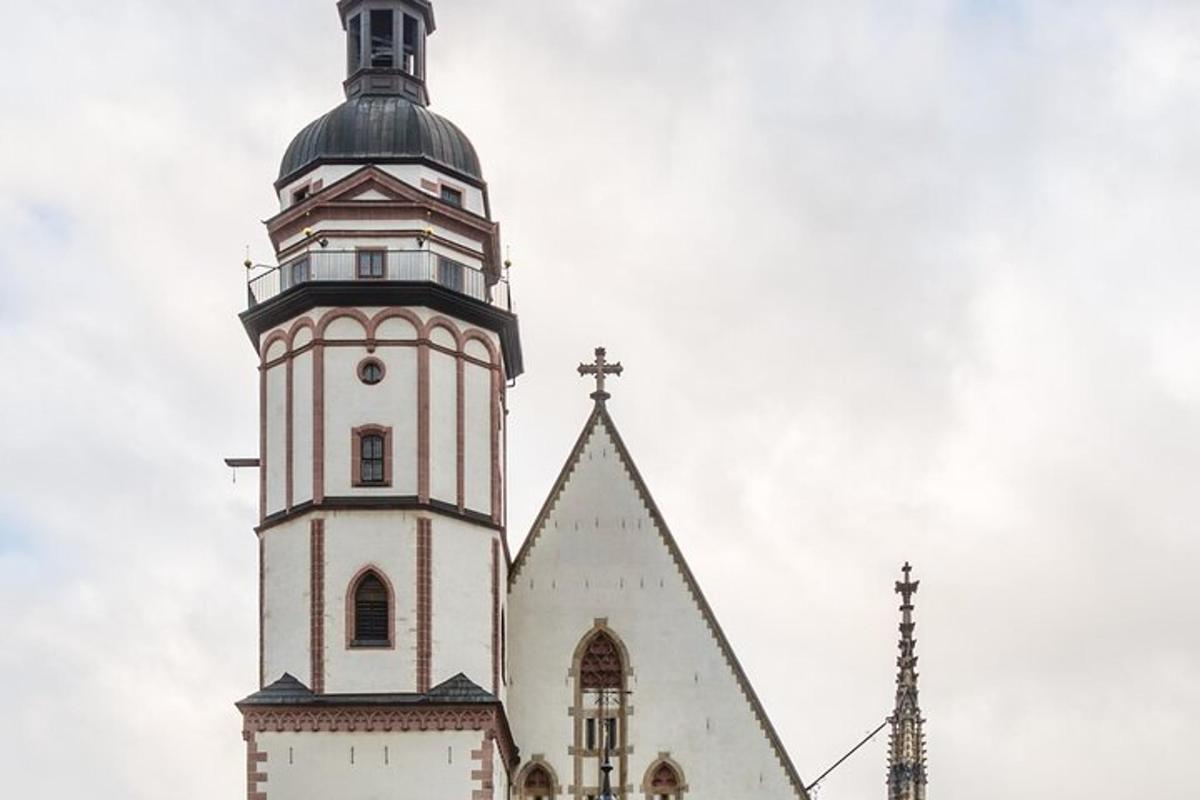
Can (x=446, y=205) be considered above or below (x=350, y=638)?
above

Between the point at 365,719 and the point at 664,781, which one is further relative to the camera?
the point at 664,781

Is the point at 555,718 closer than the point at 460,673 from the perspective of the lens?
No

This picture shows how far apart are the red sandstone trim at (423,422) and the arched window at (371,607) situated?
2.07m

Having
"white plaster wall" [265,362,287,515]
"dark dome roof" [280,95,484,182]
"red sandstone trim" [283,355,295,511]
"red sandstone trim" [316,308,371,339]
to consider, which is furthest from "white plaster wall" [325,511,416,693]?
"dark dome roof" [280,95,484,182]

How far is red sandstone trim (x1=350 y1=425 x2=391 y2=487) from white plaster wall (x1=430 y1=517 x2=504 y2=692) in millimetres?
1543

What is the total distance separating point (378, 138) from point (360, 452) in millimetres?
7739

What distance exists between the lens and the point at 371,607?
6856cm

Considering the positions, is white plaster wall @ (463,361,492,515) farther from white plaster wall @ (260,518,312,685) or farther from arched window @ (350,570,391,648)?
white plaster wall @ (260,518,312,685)

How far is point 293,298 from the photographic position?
231ft

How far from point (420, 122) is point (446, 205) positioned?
7.15 ft

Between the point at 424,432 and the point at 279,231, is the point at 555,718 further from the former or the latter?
the point at 279,231

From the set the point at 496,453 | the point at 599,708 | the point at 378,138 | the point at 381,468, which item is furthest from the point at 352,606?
the point at 378,138

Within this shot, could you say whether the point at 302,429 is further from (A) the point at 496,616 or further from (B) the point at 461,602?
(A) the point at 496,616

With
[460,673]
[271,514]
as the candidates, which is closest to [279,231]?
[271,514]
